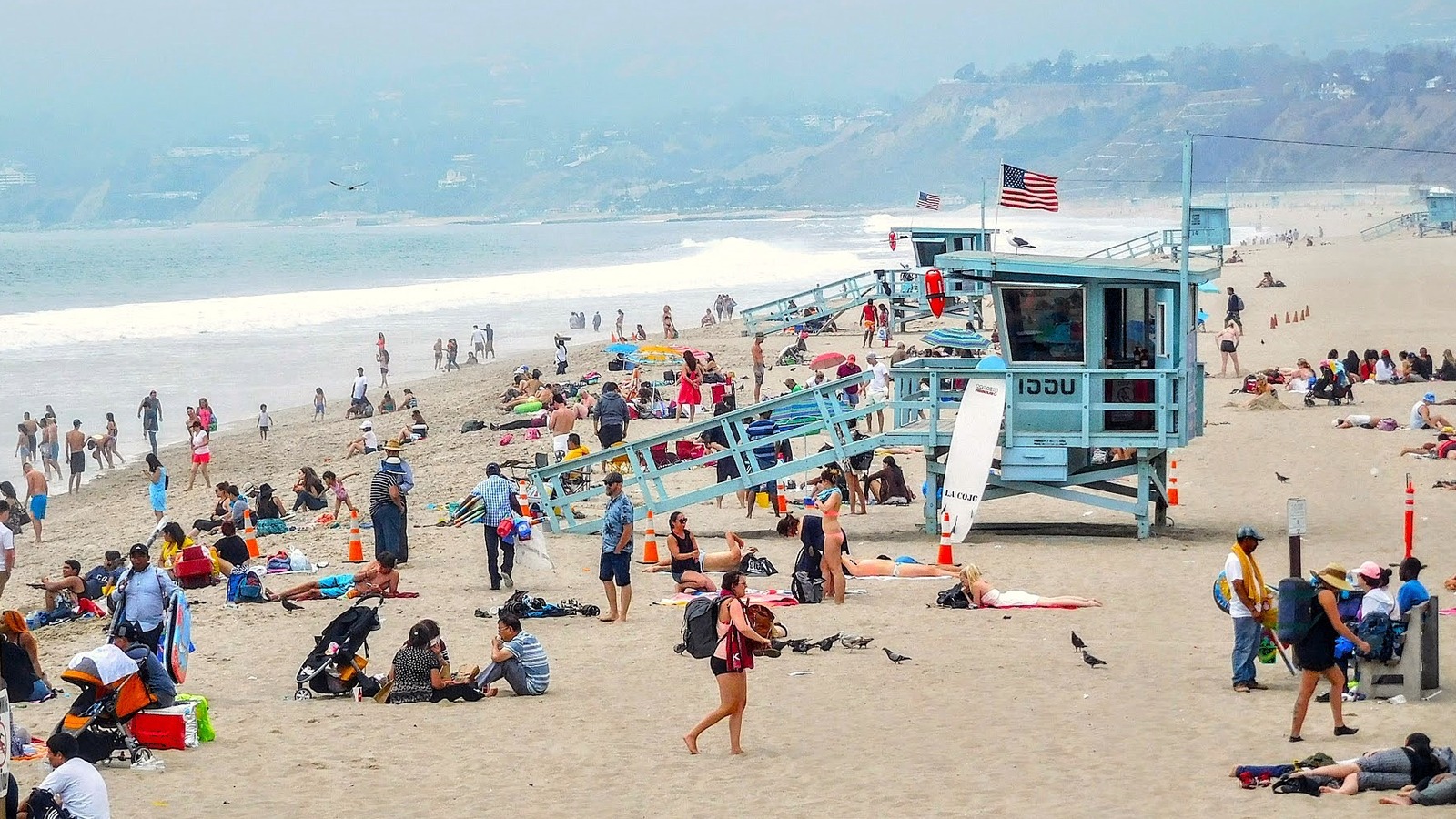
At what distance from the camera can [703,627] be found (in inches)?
423

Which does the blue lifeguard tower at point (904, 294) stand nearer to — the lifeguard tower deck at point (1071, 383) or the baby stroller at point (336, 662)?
the lifeguard tower deck at point (1071, 383)

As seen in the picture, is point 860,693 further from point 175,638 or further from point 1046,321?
point 1046,321

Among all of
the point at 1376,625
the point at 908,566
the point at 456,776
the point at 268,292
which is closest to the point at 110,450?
the point at 908,566

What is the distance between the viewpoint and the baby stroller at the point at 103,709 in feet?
35.8

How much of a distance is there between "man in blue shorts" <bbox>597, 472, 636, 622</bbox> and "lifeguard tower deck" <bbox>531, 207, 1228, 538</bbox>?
462cm

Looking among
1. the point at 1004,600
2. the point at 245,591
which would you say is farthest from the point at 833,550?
the point at 245,591

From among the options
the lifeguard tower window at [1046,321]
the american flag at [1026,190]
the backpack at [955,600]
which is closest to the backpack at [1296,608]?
the backpack at [955,600]

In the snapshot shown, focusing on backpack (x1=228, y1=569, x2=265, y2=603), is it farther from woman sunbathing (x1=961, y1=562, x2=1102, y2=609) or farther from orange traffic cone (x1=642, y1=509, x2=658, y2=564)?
woman sunbathing (x1=961, y1=562, x2=1102, y2=609)

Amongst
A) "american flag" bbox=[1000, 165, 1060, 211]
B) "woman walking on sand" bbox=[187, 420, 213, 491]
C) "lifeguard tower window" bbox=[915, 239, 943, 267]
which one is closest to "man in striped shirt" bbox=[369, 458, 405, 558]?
"american flag" bbox=[1000, 165, 1060, 211]

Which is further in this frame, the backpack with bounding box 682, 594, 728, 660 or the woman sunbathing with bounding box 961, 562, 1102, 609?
the woman sunbathing with bounding box 961, 562, 1102, 609

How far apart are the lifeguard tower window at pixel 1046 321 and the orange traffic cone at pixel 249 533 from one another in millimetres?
8934

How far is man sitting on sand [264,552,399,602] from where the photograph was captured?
16500 millimetres

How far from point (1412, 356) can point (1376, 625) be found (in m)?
22.1

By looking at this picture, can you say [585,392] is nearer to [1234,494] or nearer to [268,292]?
[1234,494]
